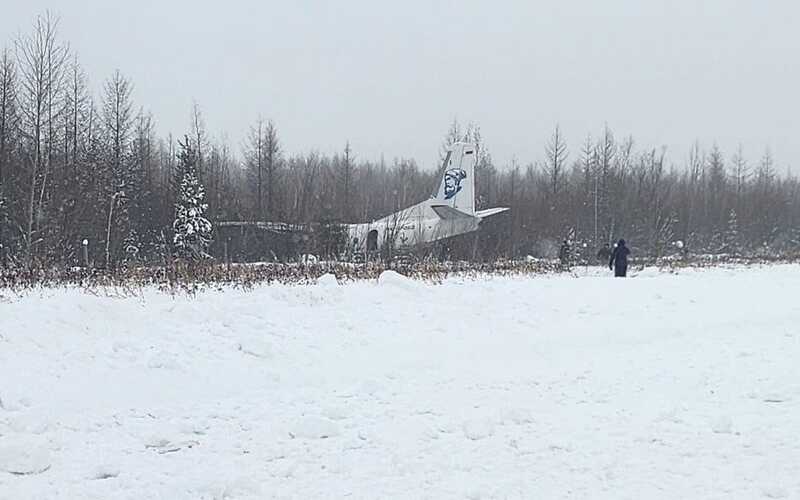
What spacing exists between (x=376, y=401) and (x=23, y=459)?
3258 mm

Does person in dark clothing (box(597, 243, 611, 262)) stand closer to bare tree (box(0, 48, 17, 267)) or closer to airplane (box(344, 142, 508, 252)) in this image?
airplane (box(344, 142, 508, 252))

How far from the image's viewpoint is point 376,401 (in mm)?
7281

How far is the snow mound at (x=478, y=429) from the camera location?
19.9ft

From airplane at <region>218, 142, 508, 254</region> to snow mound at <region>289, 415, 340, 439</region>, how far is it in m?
19.5

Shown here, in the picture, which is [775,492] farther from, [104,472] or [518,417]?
[104,472]

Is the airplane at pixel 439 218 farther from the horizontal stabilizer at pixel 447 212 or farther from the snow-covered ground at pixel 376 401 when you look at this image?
the snow-covered ground at pixel 376 401

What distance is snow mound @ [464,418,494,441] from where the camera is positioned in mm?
6055

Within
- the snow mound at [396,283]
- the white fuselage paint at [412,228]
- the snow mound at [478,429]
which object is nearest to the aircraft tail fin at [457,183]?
the white fuselage paint at [412,228]

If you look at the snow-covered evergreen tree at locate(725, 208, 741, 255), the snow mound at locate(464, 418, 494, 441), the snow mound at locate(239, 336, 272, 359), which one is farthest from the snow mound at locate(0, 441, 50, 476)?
the snow-covered evergreen tree at locate(725, 208, 741, 255)

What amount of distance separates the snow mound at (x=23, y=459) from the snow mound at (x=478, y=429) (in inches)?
128

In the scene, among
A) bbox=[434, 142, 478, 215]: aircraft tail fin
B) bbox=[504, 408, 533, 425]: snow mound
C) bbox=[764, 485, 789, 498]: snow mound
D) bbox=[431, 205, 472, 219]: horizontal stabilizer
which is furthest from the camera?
bbox=[434, 142, 478, 215]: aircraft tail fin

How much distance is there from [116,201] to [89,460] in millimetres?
29296

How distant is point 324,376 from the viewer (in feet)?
27.7

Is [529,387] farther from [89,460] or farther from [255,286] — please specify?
[255,286]
